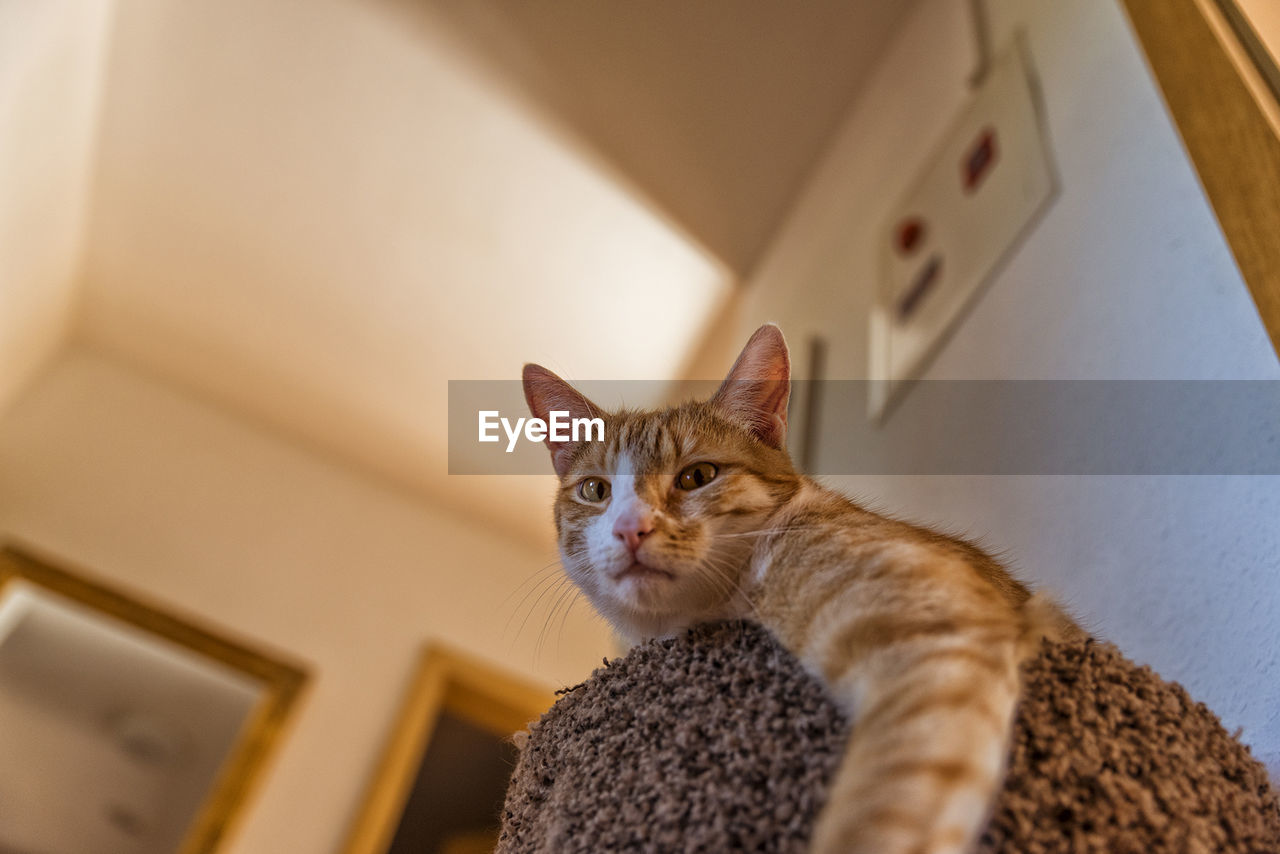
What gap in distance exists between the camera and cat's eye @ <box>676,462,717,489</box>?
0.80 metres

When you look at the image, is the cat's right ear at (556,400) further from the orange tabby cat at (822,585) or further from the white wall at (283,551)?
the white wall at (283,551)

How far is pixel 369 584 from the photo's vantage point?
2.88 metres

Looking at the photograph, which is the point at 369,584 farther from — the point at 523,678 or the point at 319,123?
the point at 319,123

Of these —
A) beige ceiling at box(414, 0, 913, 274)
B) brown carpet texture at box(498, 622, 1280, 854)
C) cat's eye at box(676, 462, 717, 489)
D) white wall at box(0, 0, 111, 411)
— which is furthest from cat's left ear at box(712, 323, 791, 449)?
white wall at box(0, 0, 111, 411)

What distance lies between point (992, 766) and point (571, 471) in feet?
2.11

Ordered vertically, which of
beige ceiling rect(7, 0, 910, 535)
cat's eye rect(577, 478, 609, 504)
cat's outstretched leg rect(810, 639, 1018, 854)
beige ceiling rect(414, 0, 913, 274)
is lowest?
cat's outstretched leg rect(810, 639, 1018, 854)

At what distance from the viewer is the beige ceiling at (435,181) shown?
196 centimetres

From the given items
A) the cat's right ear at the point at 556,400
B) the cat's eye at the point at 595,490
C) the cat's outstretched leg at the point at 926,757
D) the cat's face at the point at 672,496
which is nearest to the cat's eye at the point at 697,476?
the cat's face at the point at 672,496

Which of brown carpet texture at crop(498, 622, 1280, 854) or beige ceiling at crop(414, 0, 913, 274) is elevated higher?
beige ceiling at crop(414, 0, 913, 274)

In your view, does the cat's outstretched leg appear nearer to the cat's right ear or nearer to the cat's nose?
the cat's nose

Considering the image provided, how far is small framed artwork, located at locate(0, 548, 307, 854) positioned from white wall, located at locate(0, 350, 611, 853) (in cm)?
9

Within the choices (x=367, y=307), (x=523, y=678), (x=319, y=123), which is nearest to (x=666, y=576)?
(x=319, y=123)

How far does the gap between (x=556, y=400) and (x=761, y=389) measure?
0.27 metres

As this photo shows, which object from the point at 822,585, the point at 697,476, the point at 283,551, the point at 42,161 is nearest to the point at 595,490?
the point at 697,476
